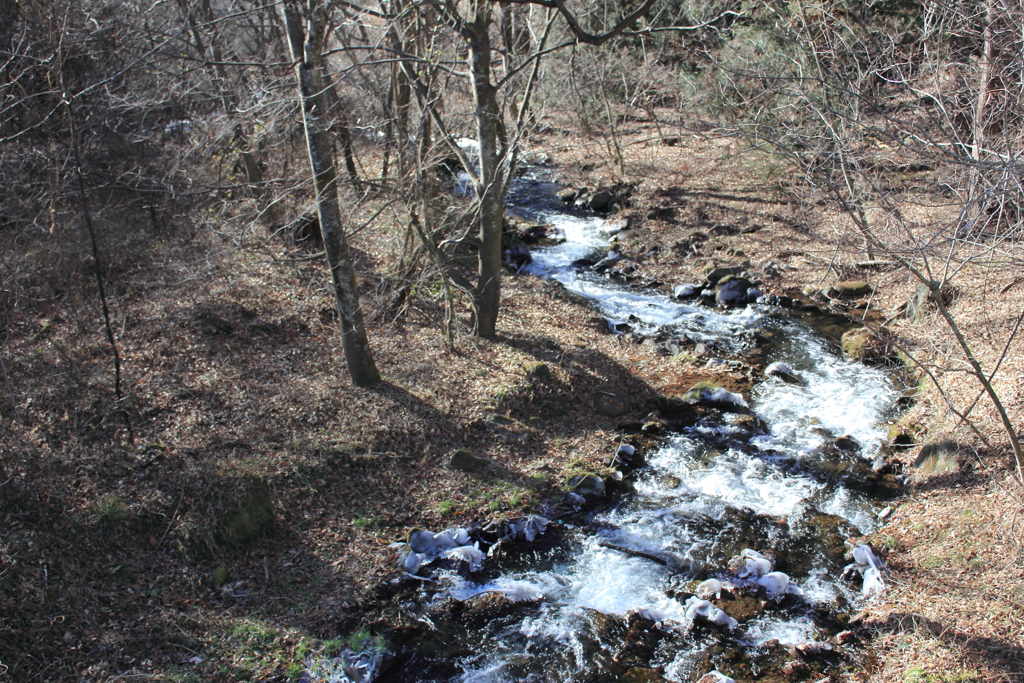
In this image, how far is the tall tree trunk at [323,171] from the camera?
790cm

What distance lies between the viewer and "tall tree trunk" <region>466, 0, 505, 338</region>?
977 centimetres

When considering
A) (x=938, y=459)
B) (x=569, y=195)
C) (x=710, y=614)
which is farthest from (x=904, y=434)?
(x=569, y=195)

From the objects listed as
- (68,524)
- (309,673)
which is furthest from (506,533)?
(68,524)

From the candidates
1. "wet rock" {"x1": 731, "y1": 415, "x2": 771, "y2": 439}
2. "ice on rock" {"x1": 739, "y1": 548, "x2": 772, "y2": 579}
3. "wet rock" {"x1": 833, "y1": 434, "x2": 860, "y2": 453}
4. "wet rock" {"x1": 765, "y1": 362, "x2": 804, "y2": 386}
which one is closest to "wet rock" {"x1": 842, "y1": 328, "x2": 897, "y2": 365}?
"wet rock" {"x1": 765, "y1": 362, "x2": 804, "y2": 386}

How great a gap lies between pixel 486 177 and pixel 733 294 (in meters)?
6.71

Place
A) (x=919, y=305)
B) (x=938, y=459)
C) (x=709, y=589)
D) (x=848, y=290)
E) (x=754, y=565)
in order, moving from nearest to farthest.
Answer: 1. (x=709, y=589)
2. (x=754, y=565)
3. (x=938, y=459)
4. (x=919, y=305)
5. (x=848, y=290)

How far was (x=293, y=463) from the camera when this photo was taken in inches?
319

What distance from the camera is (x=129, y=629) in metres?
5.95

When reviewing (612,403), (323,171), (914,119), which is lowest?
(612,403)

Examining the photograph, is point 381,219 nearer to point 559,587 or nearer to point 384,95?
point 384,95

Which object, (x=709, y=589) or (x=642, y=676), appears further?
(x=709, y=589)

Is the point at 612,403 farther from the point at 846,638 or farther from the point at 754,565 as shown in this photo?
the point at 846,638

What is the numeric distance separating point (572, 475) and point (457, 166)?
13809 millimetres

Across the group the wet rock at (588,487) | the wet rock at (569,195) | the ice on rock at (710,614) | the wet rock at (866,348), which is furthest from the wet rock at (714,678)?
the wet rock at (569,195)
